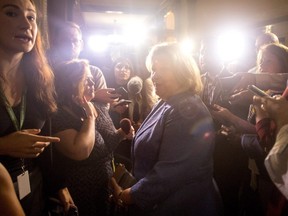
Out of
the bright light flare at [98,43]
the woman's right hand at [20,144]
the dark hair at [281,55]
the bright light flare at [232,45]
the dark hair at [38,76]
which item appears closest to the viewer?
the woman's right hand at [20,144]

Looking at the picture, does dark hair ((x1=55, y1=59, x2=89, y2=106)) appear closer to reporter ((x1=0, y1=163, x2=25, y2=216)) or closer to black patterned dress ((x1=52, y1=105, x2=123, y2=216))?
black patterned dress ((x1=52, y1=105, x2=123, y2=216))

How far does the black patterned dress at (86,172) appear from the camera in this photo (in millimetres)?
1704

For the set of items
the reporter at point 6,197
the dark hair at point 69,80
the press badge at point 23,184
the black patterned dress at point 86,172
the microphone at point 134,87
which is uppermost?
the dark hair at point 69,80

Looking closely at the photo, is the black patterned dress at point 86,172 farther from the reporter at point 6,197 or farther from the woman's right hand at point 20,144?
the reporter at point 6,197

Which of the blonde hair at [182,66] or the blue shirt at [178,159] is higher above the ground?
the blonde hair at [182,66]

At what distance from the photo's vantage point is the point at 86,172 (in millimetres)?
1801

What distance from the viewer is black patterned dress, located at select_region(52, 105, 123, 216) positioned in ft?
5.59

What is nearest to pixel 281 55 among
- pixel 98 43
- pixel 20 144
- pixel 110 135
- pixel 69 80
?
pixel 110 135

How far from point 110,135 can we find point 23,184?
80 cm

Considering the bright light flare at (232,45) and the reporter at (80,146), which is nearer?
the reporter at (80,146)

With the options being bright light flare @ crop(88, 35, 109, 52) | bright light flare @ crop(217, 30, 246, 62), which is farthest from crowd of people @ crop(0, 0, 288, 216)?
bright light flare @ crop(88, 35, 109, 52)

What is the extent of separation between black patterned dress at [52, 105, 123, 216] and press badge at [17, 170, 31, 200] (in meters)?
0.31

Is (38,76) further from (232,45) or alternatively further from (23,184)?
(232,45)

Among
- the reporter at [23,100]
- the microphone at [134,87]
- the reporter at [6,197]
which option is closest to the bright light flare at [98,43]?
the microphone at [134,87]
